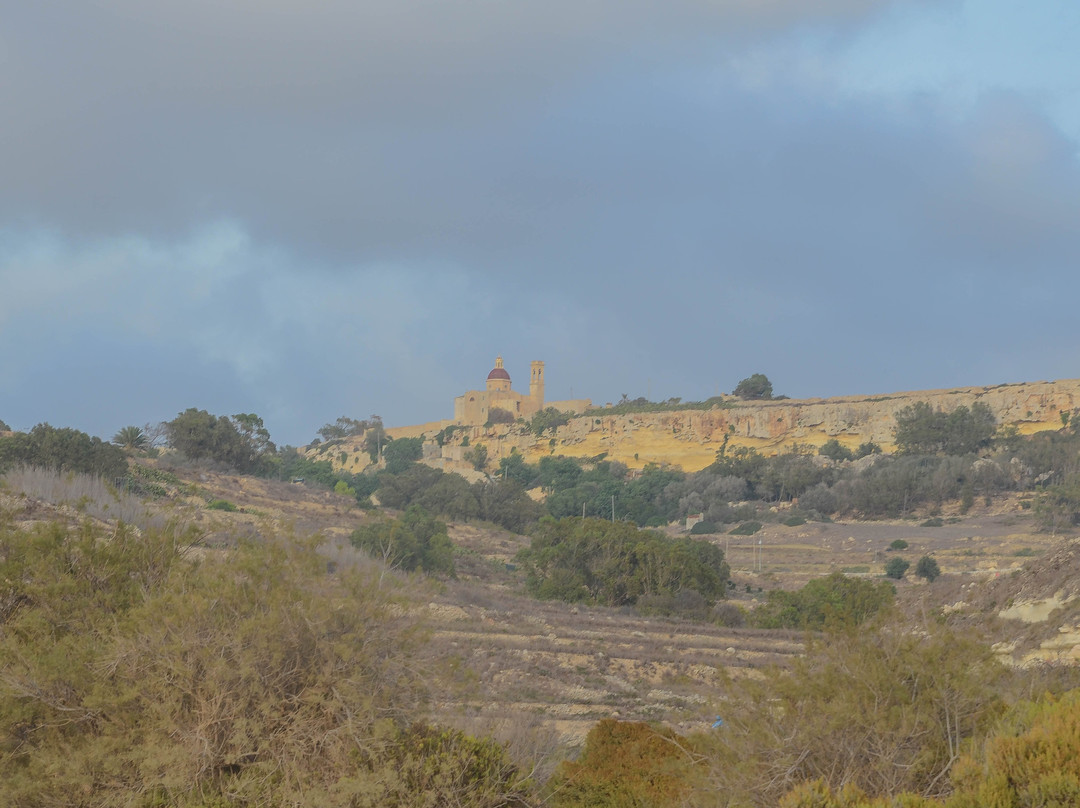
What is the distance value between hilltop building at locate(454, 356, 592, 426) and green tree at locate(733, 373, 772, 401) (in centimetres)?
1324

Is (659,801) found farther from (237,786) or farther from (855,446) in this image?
(855,446)

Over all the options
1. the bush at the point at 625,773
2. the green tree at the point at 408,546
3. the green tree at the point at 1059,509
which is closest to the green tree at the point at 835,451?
the green tree at the point at 1059,509

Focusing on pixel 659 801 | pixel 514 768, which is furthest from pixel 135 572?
pixel 659 801

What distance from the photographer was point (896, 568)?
33.4m

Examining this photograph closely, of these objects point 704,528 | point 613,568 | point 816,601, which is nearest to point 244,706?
point 816,601

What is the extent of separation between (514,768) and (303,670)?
1.46m

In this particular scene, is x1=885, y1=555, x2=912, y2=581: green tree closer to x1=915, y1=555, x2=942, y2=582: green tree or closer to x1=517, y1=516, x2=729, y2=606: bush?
x1=915, y1=555, x2=942, y2=582: green tree

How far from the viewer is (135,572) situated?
8.45 metres

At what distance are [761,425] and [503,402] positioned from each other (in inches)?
1034

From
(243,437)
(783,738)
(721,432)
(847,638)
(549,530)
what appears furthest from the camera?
(721,432)

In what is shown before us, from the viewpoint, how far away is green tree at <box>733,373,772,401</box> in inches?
3263

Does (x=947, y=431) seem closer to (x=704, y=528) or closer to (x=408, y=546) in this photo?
(x=704, y=528)

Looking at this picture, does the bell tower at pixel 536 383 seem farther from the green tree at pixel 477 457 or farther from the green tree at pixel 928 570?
the green tree at pixel 928 570

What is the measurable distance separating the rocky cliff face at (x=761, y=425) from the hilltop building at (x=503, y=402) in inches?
307
